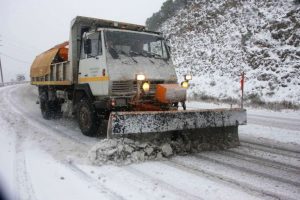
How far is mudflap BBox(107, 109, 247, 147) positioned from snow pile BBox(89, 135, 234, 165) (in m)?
0.12

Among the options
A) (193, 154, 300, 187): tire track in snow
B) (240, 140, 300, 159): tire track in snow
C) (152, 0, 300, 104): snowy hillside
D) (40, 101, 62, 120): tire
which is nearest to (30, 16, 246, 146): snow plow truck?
(240, 140, 300, 159): tire track in snow

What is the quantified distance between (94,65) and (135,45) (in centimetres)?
105

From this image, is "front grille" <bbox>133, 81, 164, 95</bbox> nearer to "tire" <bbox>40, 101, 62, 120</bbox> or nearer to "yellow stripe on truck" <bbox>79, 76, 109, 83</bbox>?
"yellow stripe on truck" <bbox>79, 76, 109, 83</bbox>

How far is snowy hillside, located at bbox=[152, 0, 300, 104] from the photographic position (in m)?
17.1

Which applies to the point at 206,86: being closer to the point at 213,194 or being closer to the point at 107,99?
the point at 107,99

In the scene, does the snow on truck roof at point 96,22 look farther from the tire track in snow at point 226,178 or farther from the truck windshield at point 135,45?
the tire track in snow at point 226,178

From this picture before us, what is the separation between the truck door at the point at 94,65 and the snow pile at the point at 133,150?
1.59m

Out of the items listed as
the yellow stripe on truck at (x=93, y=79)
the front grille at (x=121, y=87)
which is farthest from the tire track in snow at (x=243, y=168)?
the yellow stripe on truck at (x=93, y=79)

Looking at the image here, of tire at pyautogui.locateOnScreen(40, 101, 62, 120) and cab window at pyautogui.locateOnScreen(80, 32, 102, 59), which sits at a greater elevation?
cab window at pyautogui.locateOnScreen(80, 32, 102, 59)

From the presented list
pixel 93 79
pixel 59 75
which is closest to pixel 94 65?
pixel 93 79

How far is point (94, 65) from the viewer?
7.26 m

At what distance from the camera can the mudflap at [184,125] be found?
209 inches

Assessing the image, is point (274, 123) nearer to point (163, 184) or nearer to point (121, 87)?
point (121, 87)

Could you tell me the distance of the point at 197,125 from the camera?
5.96 m
